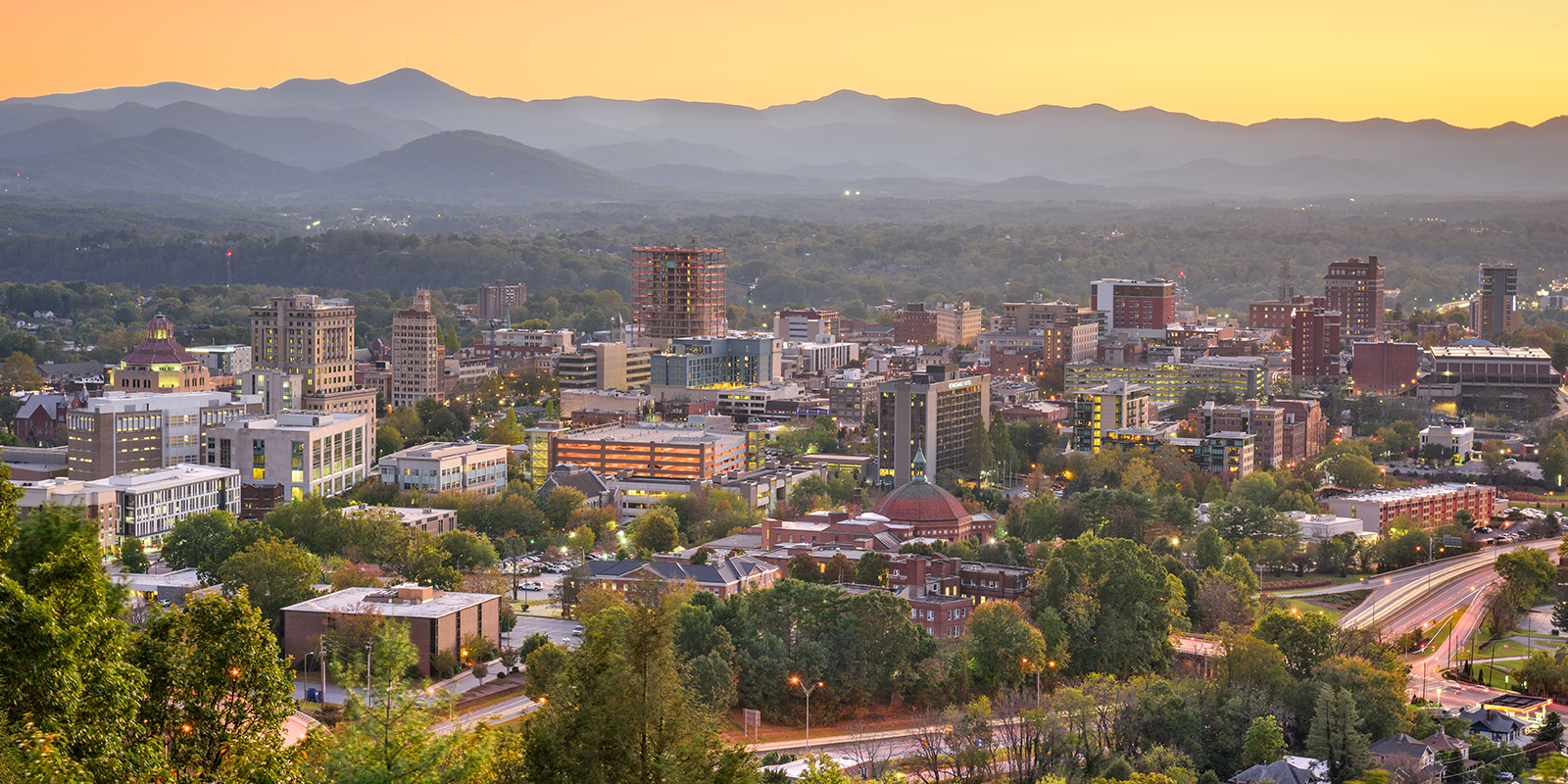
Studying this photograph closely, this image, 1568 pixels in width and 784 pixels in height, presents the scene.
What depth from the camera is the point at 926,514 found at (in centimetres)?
4522

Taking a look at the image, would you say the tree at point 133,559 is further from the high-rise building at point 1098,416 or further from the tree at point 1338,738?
the high-rise building at point 1098,416

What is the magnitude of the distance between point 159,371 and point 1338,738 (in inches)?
1884

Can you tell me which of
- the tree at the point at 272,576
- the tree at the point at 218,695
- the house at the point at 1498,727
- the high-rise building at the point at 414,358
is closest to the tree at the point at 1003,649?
the house at the point at 1498,727

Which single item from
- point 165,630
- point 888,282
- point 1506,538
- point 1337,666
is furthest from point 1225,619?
point 888,282

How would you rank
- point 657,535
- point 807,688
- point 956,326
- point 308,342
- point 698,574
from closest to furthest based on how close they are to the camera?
point 807,688 → point 698,574 → point 657,535 → point 308,342 → point 956,326

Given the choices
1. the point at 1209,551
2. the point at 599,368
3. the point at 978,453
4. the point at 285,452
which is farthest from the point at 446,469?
the point at 599,368

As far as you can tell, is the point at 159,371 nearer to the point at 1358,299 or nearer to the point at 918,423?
the point at 918,423

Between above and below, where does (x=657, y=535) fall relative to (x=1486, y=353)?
below

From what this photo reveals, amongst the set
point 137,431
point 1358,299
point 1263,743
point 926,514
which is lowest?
point 1263,743

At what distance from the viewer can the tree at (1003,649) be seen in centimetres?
3397

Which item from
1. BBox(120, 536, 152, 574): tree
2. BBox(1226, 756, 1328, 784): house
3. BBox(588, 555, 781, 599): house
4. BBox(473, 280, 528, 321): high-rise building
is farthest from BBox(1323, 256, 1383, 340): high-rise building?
BBox(1226, 756, 1328, 784): house

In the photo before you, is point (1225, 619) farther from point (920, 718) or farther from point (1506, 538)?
point (1506, 538)

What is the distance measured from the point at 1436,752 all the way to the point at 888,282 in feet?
465

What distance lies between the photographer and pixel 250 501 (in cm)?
5244
